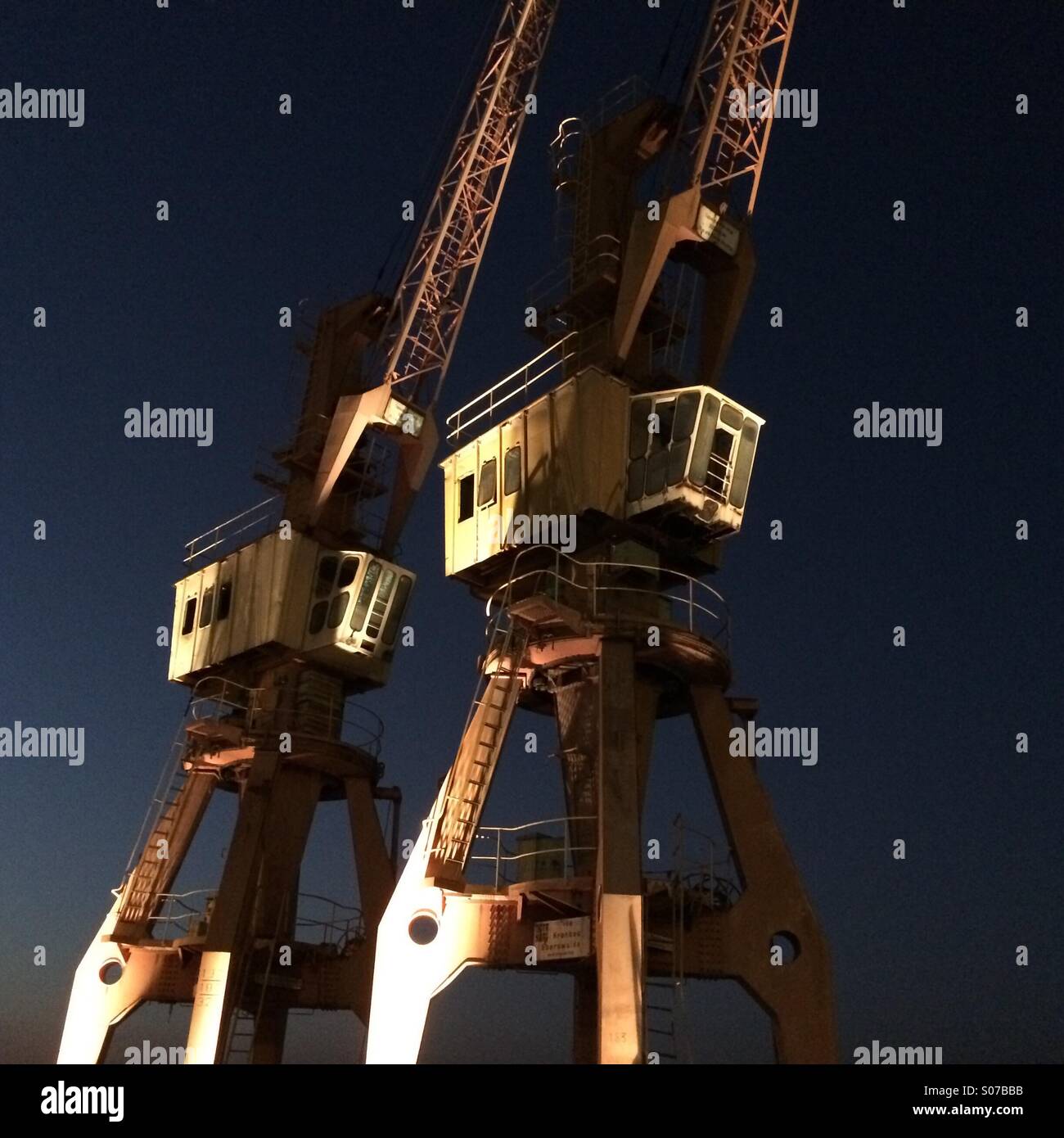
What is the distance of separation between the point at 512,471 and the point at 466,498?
6.46ft

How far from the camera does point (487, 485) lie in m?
30.9

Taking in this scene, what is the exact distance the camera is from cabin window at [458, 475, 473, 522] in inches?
1232

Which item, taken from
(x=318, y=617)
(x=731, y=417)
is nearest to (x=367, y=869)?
(x=318, y=617)

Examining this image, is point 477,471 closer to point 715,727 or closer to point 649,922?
point 715,727

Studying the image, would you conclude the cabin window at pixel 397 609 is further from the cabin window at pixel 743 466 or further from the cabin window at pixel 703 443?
the cabin window at pixel 703 443

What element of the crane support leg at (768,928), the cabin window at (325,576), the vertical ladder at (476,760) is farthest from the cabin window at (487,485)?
the cabin window at (325,576)

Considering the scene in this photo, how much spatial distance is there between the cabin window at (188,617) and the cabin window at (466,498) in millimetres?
14003

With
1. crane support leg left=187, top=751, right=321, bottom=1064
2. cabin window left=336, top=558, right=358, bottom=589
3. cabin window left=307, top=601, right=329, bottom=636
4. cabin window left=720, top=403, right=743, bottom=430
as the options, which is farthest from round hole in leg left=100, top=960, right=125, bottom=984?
cabin window left=720, top=403, right=743, bottom=430

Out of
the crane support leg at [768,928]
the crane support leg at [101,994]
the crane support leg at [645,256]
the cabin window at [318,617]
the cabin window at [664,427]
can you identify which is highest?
the crane support leg at [645,256]

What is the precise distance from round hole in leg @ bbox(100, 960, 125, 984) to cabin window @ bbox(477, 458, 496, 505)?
18218mm

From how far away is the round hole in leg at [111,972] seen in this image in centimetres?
3703

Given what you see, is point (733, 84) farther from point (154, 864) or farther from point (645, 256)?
point (154, 864)
